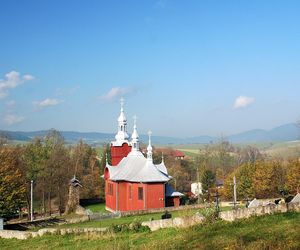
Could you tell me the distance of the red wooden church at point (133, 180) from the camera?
40.8m

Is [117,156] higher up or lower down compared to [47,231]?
higher up

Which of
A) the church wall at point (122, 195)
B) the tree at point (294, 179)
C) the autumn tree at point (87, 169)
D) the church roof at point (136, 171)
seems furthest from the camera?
the autumn tree at point (87, 169)

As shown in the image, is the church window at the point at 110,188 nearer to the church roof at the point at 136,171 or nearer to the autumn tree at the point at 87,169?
the church roof at the point at 136,171

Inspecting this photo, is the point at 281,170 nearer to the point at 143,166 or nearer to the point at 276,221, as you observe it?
the point at 143,166

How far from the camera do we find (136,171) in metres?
43.2

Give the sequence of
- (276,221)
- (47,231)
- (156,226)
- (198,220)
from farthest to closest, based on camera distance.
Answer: (47,231) → (156,226) → (198,220) → (276,221)

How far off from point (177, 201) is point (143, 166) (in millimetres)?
4661

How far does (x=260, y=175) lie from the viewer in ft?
168

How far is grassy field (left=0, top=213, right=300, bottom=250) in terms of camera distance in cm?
1389

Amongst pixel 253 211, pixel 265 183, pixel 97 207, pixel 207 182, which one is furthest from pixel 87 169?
pixel 253 211

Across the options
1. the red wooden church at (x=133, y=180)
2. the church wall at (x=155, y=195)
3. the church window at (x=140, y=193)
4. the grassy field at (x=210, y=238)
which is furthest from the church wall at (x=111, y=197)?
the grassy field at (x=210, y=238)

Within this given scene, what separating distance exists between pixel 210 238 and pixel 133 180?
26.3m

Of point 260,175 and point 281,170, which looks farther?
point 281,170

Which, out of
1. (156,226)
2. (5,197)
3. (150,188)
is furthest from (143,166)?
(156,226)
